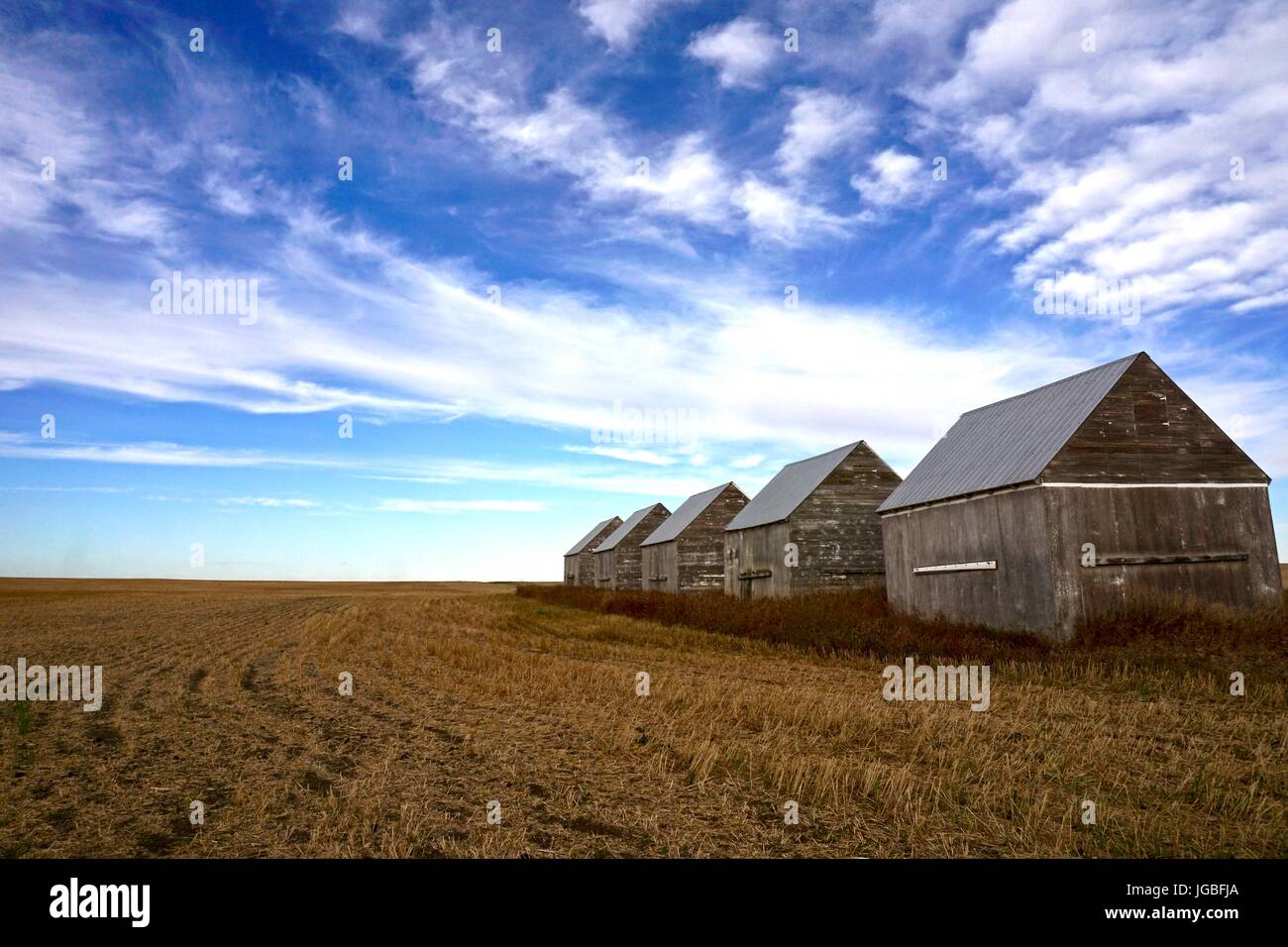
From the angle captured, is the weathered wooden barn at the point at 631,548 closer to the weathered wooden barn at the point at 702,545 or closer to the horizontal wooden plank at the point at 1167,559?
the weathered wooden barn at the point at 702,545

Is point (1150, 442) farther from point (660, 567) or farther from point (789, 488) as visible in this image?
point (660, 567)

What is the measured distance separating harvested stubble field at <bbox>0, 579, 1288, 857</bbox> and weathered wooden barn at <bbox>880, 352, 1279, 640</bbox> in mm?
1434

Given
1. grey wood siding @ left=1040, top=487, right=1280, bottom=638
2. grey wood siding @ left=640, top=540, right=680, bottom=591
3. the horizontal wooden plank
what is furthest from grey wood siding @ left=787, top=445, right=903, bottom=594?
grey wood siding @ left=640, top=540, right=680, bottom=591

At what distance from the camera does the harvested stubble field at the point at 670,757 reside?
6039mm

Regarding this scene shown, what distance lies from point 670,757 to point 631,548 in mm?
50648

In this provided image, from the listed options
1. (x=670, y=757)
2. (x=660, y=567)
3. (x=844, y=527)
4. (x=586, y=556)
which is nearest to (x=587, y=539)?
(x=586, y=556)

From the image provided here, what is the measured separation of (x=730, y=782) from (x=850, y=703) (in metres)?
4.60

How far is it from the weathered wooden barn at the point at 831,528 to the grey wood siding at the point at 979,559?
5.98 m

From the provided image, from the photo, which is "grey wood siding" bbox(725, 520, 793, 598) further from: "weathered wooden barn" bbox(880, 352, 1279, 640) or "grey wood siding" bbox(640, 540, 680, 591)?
"weathered wooden barn" bbox(880, 352, 1279, 640)

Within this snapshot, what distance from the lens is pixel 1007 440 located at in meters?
21.5

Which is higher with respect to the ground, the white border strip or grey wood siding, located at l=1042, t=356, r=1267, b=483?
grey wood siding, located at l=1042, t=356, r=1267, b=483

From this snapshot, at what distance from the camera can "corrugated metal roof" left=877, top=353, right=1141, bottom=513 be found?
61.9 ft

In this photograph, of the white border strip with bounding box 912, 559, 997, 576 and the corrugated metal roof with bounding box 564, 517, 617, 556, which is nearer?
the white border strip with bounding box 912, 559, 997, 576
